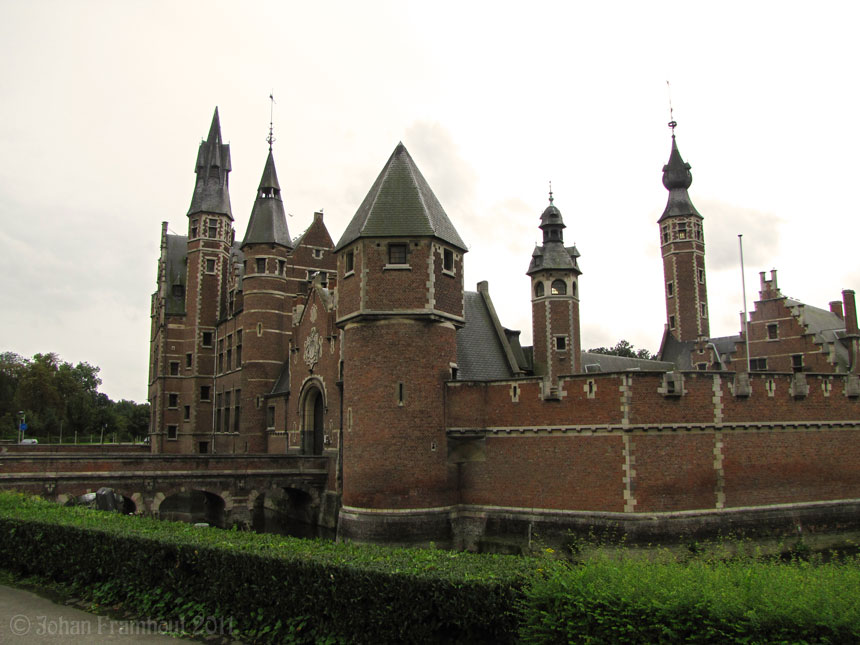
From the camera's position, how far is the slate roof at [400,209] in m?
23.7

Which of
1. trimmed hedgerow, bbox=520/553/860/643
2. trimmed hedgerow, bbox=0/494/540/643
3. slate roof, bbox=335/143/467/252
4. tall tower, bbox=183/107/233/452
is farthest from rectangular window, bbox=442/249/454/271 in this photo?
tall tower, bbox=183/107/233/452

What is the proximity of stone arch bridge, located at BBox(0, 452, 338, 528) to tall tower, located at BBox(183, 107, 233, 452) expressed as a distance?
713 inches

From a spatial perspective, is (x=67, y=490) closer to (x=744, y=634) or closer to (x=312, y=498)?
(x=312, y=498)

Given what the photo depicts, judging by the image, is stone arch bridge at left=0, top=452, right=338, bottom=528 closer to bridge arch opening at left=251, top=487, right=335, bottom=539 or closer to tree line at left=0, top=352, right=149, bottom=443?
bridge arch opening at left=251, top=487, right=335, bottom=539

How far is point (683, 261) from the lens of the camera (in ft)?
178

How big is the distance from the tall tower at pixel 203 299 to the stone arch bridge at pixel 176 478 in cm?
1811

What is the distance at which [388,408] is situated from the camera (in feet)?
74.9

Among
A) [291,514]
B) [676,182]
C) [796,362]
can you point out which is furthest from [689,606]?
[676,182]

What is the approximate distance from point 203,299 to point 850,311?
41.2 meters

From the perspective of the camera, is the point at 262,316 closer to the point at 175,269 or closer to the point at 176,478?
the point at 176,478

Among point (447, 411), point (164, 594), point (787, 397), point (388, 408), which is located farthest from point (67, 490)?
point (787, 397)

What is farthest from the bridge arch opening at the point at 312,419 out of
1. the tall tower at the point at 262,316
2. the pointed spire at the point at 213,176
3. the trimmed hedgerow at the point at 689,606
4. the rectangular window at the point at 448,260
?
the trimmed hedgerow at the point at 689,606

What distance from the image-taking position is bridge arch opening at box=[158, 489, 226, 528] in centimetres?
3222

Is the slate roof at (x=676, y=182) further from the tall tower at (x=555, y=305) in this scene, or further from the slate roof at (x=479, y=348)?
the slate roof at (x=479, y=348)
